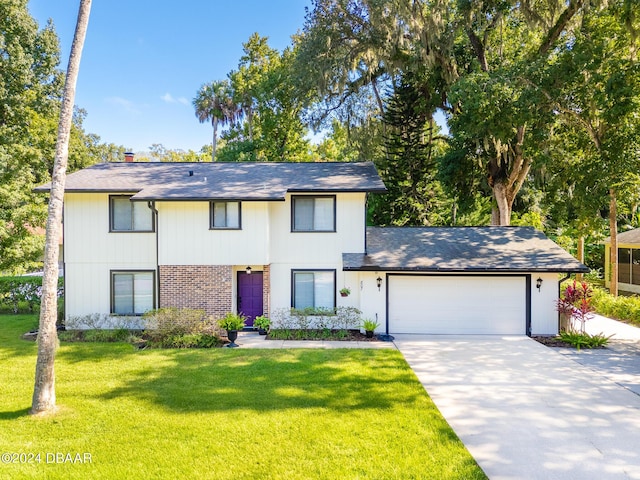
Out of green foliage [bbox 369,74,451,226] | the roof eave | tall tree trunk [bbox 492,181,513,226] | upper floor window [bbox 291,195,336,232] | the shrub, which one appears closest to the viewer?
the shrub

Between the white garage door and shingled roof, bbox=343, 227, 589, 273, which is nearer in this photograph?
shingled roof, bbox=343, 227, 589, 273

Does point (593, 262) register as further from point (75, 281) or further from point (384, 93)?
point (75, 281)

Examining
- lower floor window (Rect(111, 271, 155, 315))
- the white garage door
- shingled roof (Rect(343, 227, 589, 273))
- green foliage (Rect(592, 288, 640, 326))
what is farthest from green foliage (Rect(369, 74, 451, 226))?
lower floor window (Rect(111, 271, 155, 315))

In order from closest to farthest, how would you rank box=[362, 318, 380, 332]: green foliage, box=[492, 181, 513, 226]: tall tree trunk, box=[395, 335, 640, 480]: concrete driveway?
box=[395, 335, 640, 480]: concrete driveway
box=[362, 318, 380, 332]: green foliage
box=[492, 181, 513, 226]: tall tree trunk

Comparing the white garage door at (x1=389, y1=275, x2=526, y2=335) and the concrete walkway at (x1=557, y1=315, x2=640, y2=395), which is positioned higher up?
the white garage door at (x1=389, y1=275, x2=526, y2=335)

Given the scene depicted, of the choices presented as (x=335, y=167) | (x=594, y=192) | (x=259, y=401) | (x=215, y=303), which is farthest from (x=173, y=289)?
(x=594, y=192)

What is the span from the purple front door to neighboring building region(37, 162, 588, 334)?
0.11 ft

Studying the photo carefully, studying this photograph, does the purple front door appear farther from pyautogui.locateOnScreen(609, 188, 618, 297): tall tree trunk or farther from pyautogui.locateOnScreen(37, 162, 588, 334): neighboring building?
pyautogui.locateOnScreen(609, 188, 618, 297): tall tree trunk

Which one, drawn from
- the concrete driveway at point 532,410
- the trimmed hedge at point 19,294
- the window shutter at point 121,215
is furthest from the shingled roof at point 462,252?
the trimmed hedge at point 19,294

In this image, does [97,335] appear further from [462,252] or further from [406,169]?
[406,169]

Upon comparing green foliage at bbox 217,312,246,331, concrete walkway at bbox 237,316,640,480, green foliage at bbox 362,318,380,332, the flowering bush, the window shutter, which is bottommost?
concrete walkway at bbox 237,316,640,480

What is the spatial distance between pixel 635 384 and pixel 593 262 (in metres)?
21.3

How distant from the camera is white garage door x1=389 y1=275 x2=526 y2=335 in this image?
1160cm

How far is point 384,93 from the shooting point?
843 inches
